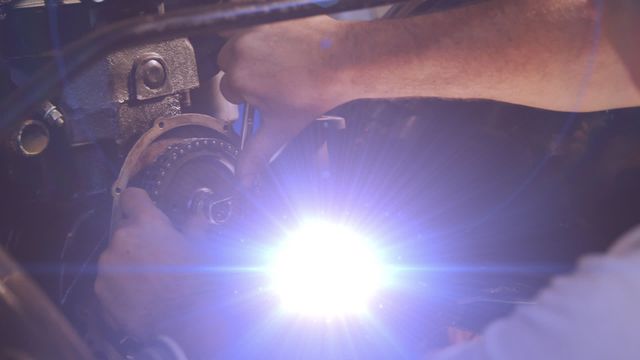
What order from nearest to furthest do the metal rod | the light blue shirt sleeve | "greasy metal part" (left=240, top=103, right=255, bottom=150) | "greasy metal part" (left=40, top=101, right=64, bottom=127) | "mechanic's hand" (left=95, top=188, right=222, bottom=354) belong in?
the light blue shirt sleeve → the metal rod → "mechanic's hand" (left=95, top=188, right=222, bottom=354) → "greasy metal part" (left=40, top=101, right=64, bottom=127) → "greasy metal part" (left=240, top=103, right=255, bottom=150)

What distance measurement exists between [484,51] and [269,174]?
1.65 feet

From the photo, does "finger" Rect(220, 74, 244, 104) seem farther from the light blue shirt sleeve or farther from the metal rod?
the light blue shirt sleeve

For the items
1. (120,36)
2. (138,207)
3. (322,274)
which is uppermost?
(120,36)

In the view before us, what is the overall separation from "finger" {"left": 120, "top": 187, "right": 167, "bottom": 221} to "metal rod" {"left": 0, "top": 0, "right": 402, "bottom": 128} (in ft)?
1.13

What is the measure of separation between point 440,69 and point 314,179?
0.43 meters

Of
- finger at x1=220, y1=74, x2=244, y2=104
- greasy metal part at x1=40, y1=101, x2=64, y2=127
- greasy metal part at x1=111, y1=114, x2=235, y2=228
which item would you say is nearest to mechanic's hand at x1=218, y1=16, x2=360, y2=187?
finger at x1=220, y1=74, x2=244, y2=104

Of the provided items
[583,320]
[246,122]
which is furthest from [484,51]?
[583,320]

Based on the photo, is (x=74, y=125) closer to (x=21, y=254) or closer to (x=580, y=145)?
(x=21, y=254)

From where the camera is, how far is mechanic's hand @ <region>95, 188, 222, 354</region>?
103 centimetres

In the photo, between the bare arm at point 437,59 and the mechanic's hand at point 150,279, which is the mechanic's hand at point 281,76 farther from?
the mechanic's hand at point 150,279

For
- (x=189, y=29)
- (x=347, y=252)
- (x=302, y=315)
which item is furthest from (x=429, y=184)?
(x=189, y=29)

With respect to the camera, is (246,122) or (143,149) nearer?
(143,149)

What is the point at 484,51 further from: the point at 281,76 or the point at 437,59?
the point at 281,76

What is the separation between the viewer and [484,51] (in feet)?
4.08
